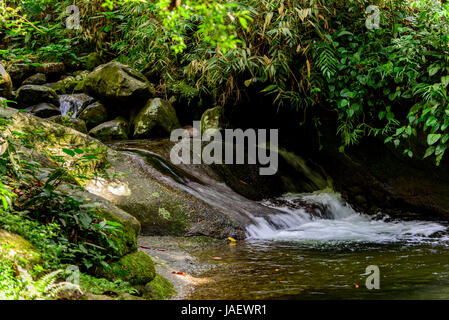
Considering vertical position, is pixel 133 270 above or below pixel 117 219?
below

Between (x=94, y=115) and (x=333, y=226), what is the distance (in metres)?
5.96

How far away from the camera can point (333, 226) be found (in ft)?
18.0

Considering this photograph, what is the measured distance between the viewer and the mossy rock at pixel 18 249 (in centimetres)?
200

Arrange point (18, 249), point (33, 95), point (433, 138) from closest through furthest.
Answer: point (18, 249), point (433, 138), point (33, 95)

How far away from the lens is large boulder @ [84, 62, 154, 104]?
8.59 metres

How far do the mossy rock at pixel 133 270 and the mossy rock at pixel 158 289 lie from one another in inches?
1.9

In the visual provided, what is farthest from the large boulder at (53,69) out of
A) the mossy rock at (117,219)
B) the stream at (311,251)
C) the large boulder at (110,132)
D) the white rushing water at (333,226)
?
the mossy rock at (117,219)

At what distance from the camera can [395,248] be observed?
13.8ft

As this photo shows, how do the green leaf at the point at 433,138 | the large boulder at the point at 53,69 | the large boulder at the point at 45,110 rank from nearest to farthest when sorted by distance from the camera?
the green leaf at the point at 433,138 → the large boulder at the point at 45,110 → the large boulder at the point at 53,69

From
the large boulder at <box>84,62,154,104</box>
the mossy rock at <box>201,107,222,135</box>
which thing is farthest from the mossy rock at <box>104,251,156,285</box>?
the large boulder at <box>84,62,154,104</box>

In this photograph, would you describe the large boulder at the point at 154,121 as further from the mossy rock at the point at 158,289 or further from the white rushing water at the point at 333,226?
the mossy rock at the point at 158,289

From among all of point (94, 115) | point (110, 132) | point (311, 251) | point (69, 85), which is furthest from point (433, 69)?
point (69, 85)

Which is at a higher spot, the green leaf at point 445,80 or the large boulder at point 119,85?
the large boulder at point 119,85

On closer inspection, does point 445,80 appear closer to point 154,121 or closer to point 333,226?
point 333,226
